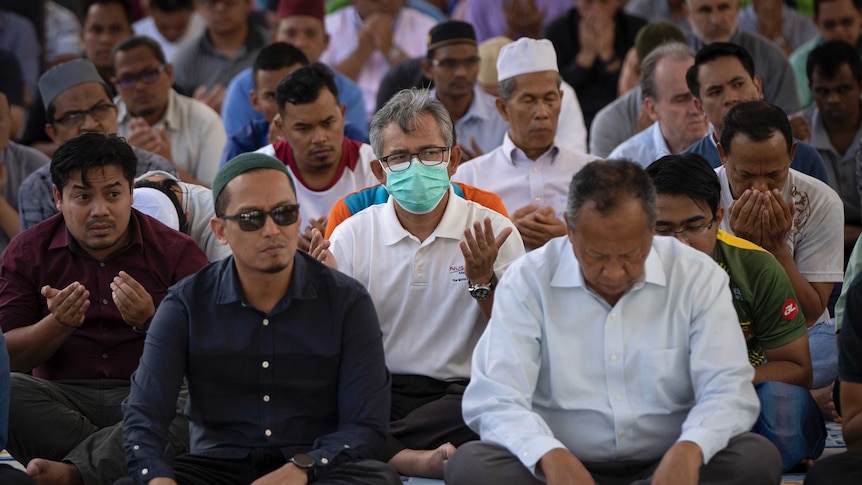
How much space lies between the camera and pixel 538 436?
11.1 ft

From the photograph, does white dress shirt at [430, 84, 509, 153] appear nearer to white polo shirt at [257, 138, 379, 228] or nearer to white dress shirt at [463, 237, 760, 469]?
white polo shirt at [257, 138, 379, 228]

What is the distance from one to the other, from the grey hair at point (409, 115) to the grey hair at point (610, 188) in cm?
100

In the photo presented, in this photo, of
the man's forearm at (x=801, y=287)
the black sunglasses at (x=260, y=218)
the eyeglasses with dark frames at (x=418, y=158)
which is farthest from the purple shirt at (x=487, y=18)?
the black sunglasses at (x=260, y=218)

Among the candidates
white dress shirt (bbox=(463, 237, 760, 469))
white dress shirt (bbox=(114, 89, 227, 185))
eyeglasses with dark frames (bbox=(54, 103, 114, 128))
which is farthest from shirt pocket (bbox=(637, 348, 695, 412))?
white dress shirt (bbox=(114, 89, 227, 185))

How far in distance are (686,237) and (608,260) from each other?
0.74 metres

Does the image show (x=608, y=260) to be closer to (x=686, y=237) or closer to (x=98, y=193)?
(x=686, y=237)

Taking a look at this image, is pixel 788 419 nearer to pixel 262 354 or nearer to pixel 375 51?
pixel 262 354

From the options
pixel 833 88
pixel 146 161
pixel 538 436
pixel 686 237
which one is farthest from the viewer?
pixel 833 88

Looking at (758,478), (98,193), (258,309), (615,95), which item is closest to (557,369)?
(758,478)

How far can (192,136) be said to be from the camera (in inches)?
273

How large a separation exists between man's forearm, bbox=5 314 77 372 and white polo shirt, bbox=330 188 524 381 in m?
0.98

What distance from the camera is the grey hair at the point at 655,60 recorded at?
19.5 feet

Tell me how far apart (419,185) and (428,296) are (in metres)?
0.38

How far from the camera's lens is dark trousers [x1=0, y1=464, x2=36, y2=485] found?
3.60m
